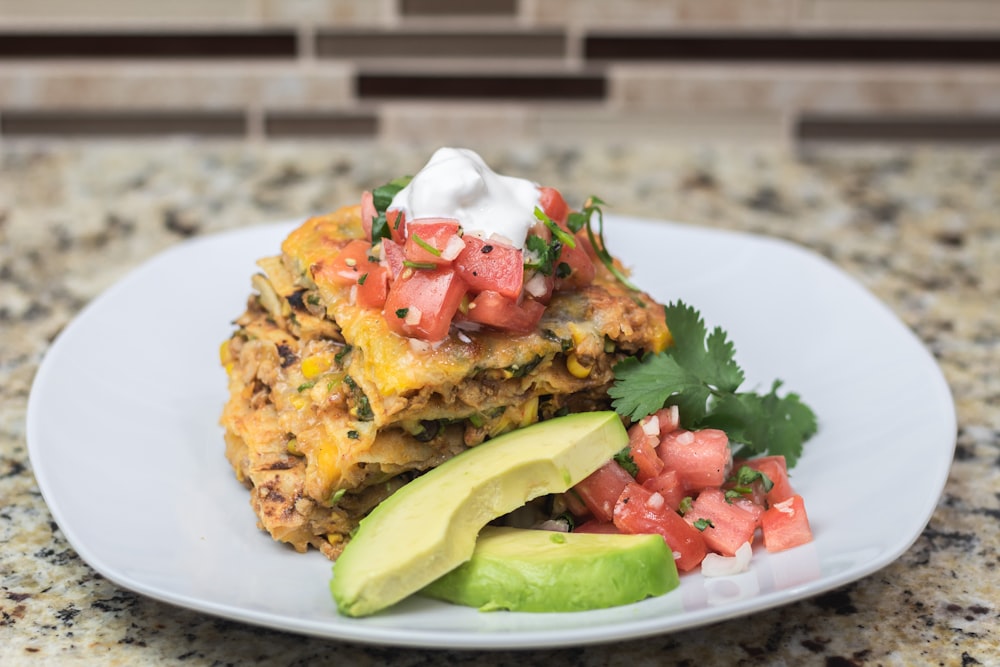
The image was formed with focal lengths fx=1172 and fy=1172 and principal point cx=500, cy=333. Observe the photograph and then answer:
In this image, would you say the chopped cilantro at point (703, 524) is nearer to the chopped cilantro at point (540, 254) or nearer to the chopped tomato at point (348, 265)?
the chopped cilantro at point (540, 254)

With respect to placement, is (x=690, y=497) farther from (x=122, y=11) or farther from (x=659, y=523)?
(x=122, y=11)

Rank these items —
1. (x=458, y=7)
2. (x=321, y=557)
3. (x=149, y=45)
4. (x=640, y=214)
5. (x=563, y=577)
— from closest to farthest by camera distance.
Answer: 1. (x=563, y=577)
2. (x=321, y=557)
3. (x=640, y=214)
4. (x=458, y=7)
5. (x=149, y=45)

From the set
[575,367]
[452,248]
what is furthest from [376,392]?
[575,367]

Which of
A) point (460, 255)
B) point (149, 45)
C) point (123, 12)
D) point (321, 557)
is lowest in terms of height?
point (321, 557)

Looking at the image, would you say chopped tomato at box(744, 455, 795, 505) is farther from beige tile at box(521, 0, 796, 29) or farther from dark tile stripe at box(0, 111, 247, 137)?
dark tile stripe at box(0, 111, 247, 137)

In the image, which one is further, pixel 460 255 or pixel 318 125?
pixel 318 125

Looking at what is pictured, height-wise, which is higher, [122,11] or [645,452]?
[122,11]

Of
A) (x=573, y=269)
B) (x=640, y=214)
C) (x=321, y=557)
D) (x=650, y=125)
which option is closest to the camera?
(x=321, y=557)

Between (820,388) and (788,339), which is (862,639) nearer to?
(820,388)
